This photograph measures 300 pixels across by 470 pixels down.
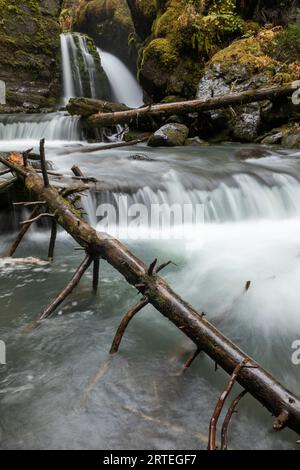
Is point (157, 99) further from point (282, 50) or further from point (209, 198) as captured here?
point (209, 198)

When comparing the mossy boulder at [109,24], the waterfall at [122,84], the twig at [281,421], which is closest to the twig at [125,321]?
the twig at [281,421]

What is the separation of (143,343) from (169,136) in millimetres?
→ 8151

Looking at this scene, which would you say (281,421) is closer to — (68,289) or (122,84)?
(68,289)

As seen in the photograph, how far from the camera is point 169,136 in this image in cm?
1037

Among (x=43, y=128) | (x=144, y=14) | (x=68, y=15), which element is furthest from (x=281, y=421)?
(x=68, y=15)

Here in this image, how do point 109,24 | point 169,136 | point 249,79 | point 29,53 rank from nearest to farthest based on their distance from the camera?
point 169,136, point 249,79, point 29,53, point 109,24

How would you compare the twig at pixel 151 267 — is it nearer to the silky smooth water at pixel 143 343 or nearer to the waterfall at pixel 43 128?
the silky smooth water at pixel 143 343

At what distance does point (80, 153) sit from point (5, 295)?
19.4 feet

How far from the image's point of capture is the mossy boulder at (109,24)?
70.7ft

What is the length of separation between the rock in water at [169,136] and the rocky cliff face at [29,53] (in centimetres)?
683

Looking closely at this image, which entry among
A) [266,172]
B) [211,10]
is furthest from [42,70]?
[266,172]

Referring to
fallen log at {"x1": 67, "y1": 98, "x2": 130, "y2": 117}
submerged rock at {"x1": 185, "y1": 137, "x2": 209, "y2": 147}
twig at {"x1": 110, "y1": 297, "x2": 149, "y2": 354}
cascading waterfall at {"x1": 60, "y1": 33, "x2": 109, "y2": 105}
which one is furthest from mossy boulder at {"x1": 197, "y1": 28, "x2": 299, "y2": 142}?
twig at {"x1": 110, "y1": 297, "x2": 149, "y2": 354}

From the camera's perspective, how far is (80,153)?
913cm

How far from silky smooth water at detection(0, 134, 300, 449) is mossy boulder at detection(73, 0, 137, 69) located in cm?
1782
